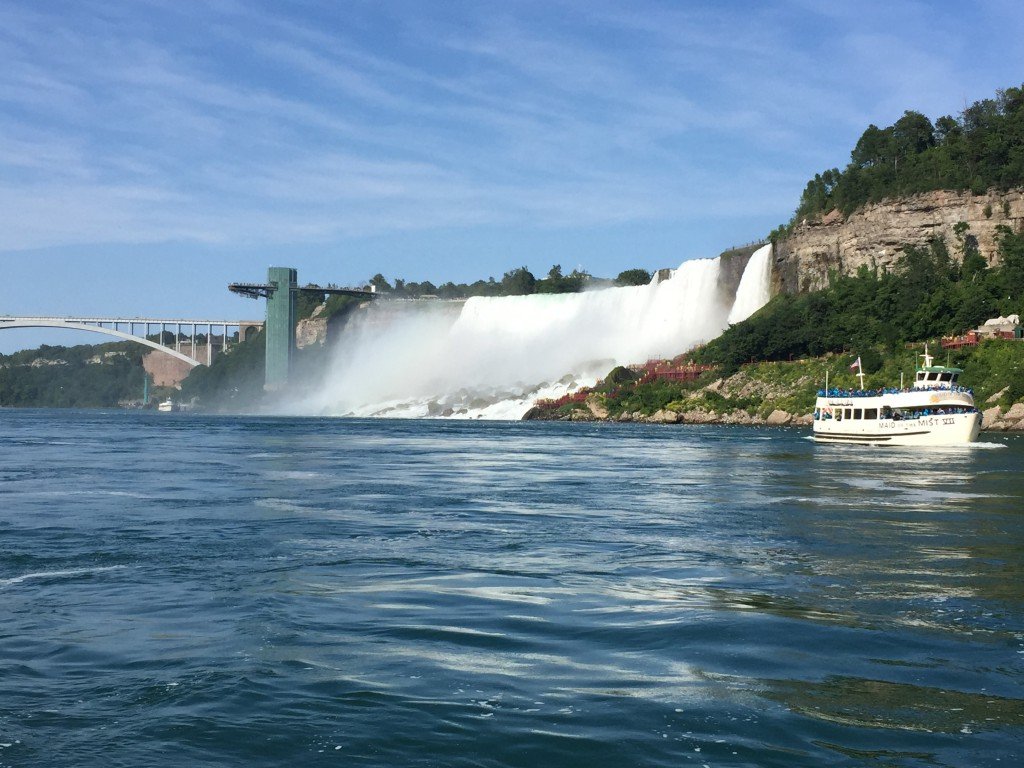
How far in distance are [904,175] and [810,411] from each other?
81.1ft

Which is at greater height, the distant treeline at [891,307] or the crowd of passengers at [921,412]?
the distant treeline at [891,307]

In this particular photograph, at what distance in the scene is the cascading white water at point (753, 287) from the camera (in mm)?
87750

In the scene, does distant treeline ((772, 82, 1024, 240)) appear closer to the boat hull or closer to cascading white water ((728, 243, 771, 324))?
cascading white water ((728, 243, 771, 324))

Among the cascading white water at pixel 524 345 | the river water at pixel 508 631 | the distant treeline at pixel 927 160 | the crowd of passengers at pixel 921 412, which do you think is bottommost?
the river water at pixel 508 631

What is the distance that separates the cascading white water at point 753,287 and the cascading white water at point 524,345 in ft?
0.30

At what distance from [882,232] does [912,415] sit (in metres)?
39.6

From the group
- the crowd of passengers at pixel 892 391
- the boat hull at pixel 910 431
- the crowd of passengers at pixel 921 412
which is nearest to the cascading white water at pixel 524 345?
the crowd of passengers at pixel 892 391

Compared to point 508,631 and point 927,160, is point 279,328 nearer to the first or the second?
point 927,160

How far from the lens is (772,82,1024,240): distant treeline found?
7638 cm

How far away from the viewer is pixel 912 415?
43.7m

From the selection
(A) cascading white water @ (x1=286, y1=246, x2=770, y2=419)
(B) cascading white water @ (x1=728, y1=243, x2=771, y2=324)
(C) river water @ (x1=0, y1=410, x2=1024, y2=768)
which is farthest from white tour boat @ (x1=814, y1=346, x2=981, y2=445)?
(A) cascading white water @ (x1=286, y1=246, x2=770, y2=419)

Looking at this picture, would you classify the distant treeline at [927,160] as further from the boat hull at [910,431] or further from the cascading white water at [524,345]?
the boat hull at [910,431]

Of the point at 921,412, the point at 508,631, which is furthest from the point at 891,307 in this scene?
the point at 508,631

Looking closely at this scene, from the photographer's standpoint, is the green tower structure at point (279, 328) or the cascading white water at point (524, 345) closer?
the cascading white water at point (524, 345)
